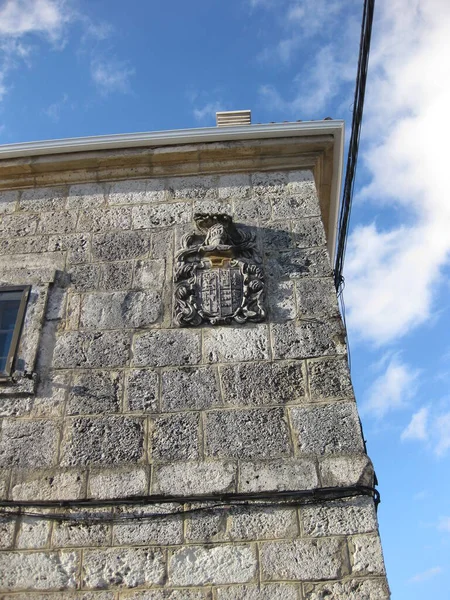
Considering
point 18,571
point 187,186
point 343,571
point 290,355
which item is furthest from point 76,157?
point 343,571

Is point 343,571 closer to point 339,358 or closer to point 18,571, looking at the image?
point 339,358

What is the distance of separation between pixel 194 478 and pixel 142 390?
0.62 m

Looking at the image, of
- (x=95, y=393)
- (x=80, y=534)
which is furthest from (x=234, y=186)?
(x=80, y=534)

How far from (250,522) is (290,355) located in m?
0.99

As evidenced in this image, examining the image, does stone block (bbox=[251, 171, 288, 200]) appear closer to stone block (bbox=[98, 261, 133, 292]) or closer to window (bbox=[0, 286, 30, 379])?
stone block (bbox=[98, 261, 133, 292])

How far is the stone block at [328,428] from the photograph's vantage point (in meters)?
3.13

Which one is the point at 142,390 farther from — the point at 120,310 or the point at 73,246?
the point at 73,246

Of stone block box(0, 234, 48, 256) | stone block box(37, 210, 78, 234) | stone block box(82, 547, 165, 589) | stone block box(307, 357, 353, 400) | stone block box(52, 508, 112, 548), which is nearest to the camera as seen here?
stone block box(82, 547, 165, 589)

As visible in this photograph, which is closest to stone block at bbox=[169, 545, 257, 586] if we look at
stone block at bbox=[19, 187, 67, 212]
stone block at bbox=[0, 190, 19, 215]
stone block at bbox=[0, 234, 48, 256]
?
stone block at bbox=[0, 234, 48, 256]

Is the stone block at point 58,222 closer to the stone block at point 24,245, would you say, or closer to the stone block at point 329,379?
the stone block at point 24,245

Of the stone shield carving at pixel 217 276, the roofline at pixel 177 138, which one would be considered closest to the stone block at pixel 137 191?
the roofline at pixel 177 138

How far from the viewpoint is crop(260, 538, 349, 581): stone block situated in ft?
9.12

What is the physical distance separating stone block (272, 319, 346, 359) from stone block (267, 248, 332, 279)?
0.40 metres

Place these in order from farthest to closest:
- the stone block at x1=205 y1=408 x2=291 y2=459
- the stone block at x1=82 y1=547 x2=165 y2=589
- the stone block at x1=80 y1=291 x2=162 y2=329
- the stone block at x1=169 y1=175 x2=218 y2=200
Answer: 1. the stone block at x1=169 y1=175 x2=218 y2=200
2. the stone block at x1=80 y1=291 x2=162 y2=329
3. the stone block at x1=205 y1=408 x2=291 y2=459
4. the stone block at x1=82 y1=547 x2=165 y2=589
